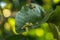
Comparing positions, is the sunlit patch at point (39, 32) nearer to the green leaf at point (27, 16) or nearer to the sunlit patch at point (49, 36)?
the sunlit patch at point (49, 36)

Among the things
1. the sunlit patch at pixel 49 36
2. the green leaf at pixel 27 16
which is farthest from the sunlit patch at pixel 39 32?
the green leaf at pixel 27 16

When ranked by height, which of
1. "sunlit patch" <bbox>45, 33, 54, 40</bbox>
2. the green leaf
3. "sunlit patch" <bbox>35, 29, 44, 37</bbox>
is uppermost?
the green leaf

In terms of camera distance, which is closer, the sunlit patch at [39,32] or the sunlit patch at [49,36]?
the sunlit patch at [49,36]

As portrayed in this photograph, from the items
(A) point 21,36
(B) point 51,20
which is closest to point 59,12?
(B) point 51,20

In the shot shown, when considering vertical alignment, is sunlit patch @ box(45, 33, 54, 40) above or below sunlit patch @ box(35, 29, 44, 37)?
above

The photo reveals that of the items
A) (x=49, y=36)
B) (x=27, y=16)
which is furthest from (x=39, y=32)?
(x=27, y=16)

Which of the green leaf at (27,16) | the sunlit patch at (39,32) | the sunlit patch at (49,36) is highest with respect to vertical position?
the green leaf at (27,16)

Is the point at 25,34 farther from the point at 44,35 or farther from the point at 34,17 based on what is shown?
the point at 34,17

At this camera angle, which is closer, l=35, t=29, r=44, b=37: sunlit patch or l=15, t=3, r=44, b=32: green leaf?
l=15, t=3, r=44, b=32: green leaf

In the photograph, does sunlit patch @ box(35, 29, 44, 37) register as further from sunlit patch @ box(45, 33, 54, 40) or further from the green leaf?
the green leaf

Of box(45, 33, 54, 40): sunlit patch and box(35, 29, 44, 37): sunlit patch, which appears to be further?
box(35, 29, 44, 37): sunlit patch

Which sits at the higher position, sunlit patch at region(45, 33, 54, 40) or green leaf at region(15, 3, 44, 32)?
green leaf at region(15, 3, 44, 32)

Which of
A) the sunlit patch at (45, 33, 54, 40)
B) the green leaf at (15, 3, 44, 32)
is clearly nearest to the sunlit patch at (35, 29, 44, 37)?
the sunlit patch at (45, 33, 54, 40)

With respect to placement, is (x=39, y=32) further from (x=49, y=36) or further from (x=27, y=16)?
(x=27, y=16)
